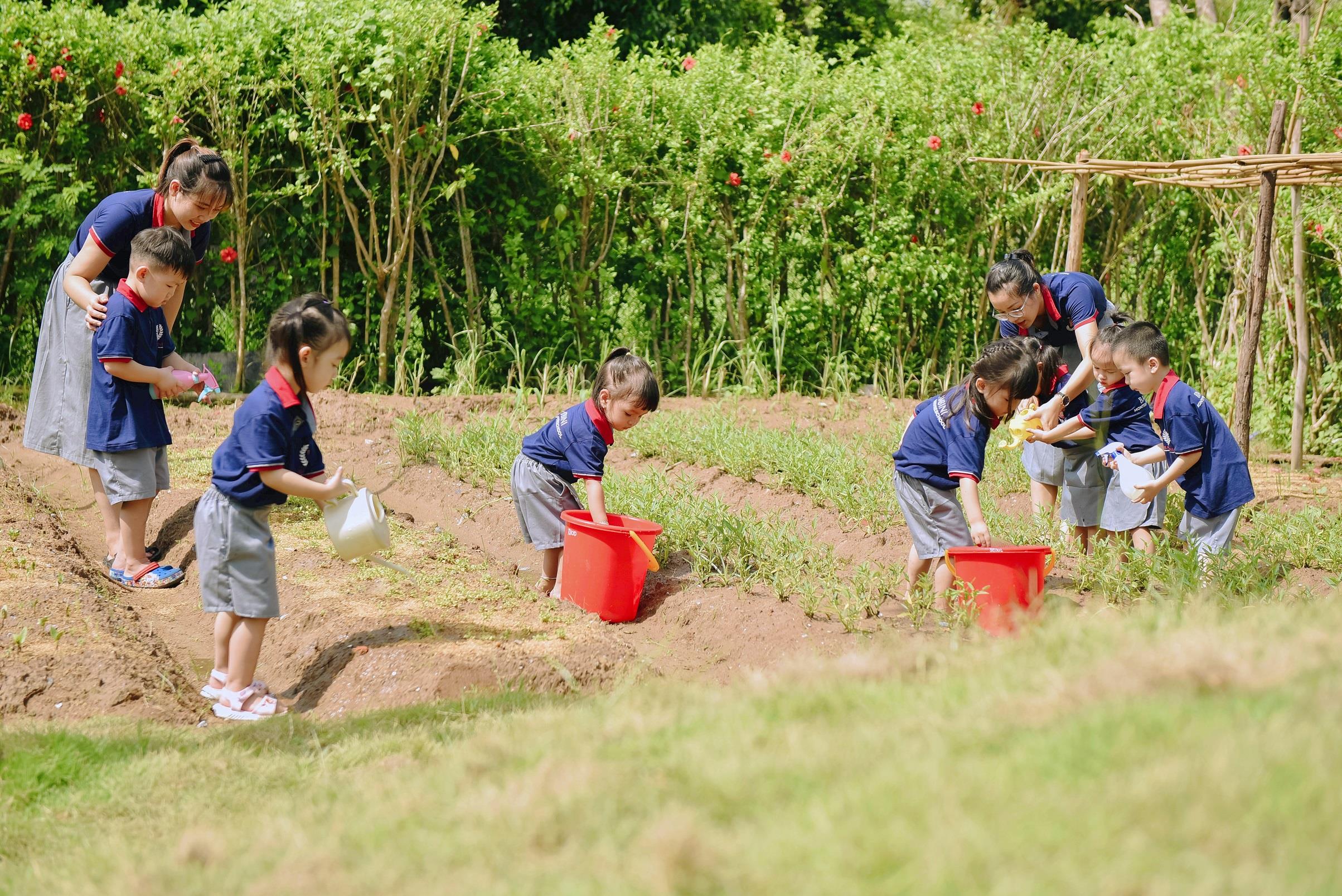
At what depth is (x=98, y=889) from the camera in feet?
7.47

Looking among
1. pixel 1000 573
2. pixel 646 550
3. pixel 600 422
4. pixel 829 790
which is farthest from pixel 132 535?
pixel 829 790

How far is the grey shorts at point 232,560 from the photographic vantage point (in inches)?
152

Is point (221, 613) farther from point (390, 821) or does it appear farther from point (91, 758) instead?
point (390, 821)

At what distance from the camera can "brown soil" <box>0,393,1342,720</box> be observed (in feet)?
13.1

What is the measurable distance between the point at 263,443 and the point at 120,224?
6.09 ft

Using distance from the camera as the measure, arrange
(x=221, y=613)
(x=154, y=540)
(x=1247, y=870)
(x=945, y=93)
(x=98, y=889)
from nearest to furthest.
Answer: (x=1247, y=870) < (x=98, y=889) < (x=221, y=613) < (x=154, y=540) < (x=945, y=93)

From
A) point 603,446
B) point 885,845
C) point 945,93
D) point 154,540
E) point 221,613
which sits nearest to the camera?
point 885,845

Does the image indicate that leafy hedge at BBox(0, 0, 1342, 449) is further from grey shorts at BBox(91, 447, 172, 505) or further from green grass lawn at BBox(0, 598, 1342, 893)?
green grass lawn at BBox(0, 598, 1342, 893)

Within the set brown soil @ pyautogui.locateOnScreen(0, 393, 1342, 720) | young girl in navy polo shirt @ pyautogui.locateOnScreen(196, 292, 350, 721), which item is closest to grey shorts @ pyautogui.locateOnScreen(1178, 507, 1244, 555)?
brown soil @ pyautogui.locateOnScreen(0, 393, 1342, 720)

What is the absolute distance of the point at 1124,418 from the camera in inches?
211

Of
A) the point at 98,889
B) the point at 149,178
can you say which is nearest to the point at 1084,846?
the point at 98,889

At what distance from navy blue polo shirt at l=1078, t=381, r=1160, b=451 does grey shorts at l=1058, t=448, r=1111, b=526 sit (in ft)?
0.61

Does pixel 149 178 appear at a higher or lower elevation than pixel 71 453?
higher

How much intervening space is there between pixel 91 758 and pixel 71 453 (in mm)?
2573
